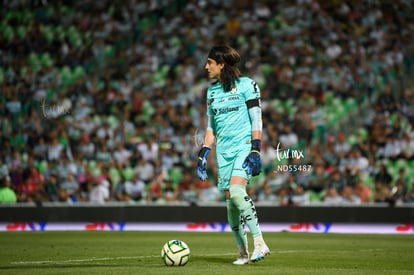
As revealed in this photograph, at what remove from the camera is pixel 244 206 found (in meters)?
9.20

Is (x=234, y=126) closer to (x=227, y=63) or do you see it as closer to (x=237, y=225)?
(x=227, y=63)

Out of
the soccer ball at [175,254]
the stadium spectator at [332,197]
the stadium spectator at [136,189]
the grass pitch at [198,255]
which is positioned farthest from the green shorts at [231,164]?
the stadium spectator at [136,189]

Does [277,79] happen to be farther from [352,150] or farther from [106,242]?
[106,242]

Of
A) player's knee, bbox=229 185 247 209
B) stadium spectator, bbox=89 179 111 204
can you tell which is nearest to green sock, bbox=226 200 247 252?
player's knee, bbox=229 185 247 209

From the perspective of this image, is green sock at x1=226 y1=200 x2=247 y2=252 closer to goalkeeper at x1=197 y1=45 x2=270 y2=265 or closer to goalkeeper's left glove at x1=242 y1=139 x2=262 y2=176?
goalkeeper at x1=197 y1=45 x2=270 y2=265

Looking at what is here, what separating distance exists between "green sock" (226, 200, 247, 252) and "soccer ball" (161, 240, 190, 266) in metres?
0.60

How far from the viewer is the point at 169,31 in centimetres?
2564

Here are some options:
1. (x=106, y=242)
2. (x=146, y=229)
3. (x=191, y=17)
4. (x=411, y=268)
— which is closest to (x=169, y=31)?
(x=191, y=17)

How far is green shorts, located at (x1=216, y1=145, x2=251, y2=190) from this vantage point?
9.30 meters

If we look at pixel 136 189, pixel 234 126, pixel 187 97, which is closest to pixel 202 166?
pixel 234 126

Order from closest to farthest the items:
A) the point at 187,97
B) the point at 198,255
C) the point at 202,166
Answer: the point at 202,166 → the point at 198,255 → the point at 187,97

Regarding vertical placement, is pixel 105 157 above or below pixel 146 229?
above

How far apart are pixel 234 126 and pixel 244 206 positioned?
93cm

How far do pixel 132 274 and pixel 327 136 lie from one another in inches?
505
